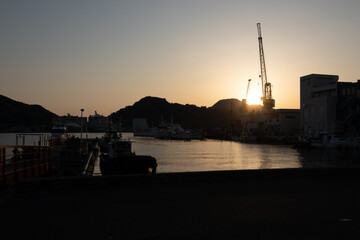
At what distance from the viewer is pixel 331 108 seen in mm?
102375

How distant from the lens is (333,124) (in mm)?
100500

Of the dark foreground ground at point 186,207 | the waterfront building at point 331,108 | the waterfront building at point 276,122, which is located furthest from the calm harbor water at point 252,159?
the waterfront building at point 276,122

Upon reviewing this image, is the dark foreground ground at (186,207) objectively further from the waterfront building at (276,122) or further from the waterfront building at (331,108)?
the waterfront building at (276,122)

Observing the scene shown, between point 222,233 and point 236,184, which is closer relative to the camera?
point 222,233

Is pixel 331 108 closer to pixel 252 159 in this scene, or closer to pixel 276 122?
pixel 276 122

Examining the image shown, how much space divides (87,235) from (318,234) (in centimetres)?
464

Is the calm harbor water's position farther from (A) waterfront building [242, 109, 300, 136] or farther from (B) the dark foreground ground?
(A) waterfront building [242, 109, 300, 136]

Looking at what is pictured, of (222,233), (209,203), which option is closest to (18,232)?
(222,233)

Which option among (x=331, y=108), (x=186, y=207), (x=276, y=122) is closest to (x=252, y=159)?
(x=331, y=108)

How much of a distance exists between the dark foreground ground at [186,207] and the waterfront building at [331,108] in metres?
92.3

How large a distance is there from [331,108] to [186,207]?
10300cm

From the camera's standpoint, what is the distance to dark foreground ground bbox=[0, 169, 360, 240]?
23.7 ft

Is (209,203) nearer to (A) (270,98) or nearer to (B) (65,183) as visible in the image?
(B) (65,183)

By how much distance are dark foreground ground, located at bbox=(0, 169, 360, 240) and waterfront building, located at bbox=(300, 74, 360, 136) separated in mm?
92323
